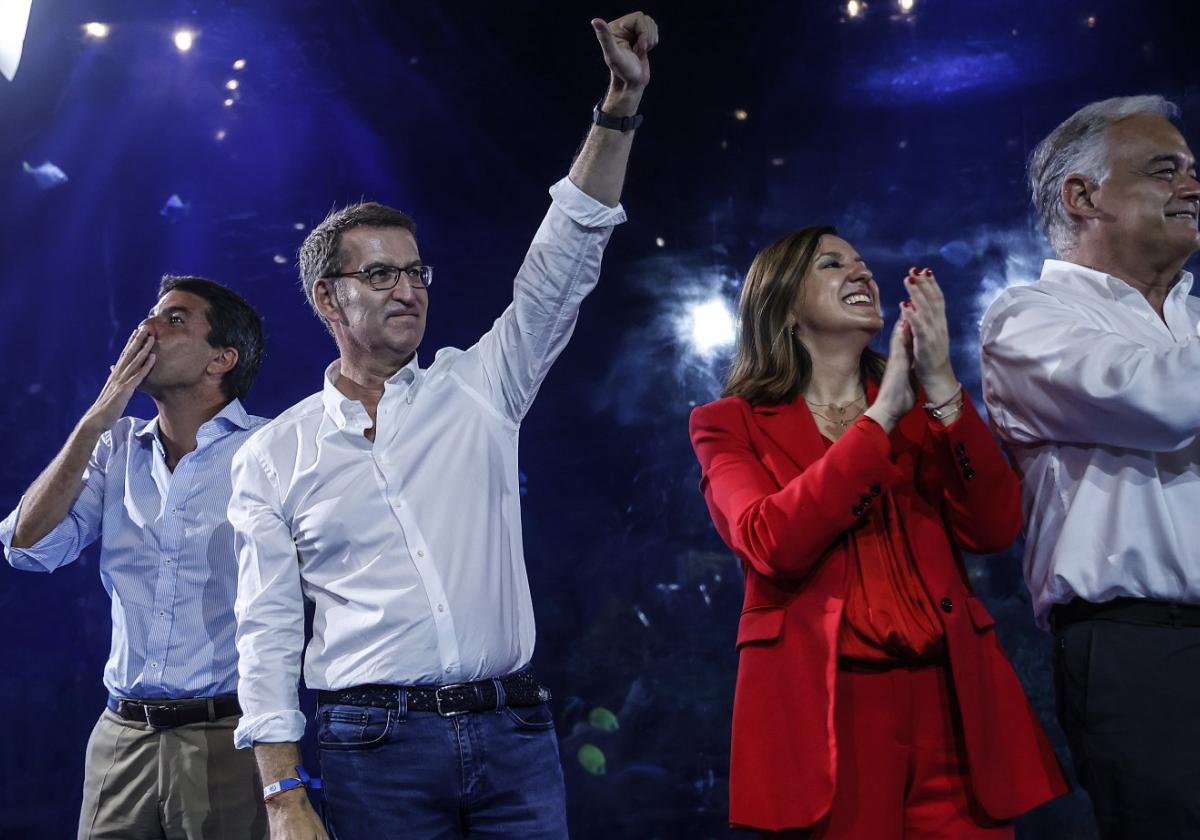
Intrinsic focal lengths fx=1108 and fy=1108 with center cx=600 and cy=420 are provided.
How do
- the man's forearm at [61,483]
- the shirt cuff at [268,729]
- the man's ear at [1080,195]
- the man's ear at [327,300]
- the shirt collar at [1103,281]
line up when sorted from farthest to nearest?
the man's forearm at [61,483] → the man's ear at [327,300] → the man's ear at [1080,195] → the shirt collar at [1103,281] → the shirt cuff at [268,729]

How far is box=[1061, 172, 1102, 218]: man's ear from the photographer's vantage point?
7.21ft

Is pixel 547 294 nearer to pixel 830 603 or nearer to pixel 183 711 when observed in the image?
pixel 830 603

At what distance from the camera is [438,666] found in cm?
193

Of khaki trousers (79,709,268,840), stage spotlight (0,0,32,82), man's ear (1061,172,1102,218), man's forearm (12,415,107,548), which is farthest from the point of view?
stage spotlight (0,0,32,82)

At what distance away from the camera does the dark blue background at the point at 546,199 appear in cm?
409

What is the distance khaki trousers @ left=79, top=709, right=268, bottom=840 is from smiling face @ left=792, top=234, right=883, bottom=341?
167 cm

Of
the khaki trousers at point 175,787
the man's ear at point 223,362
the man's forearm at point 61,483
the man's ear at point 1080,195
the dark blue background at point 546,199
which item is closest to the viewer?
the man's ear at point 1080,195

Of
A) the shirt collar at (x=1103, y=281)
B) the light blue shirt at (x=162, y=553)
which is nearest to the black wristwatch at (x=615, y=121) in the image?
the shirt collar at (x=1103, y=281)

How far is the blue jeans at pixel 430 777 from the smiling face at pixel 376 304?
0.72m

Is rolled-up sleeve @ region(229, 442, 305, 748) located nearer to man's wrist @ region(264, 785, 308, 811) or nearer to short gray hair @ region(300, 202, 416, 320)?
man's wrist @ region(264, 785, 308, 811)

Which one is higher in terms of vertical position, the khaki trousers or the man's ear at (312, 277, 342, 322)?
the man's ear at (312, 277, 342, 322)

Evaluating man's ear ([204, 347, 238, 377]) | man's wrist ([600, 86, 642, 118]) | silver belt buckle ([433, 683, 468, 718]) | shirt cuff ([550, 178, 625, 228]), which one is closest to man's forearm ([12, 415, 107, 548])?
man's ear ([204, 347, 238, 377])

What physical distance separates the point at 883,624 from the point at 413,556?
2.72ft

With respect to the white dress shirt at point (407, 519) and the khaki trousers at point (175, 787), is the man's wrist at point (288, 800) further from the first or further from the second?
the khaki trousers at point (175, 787)
